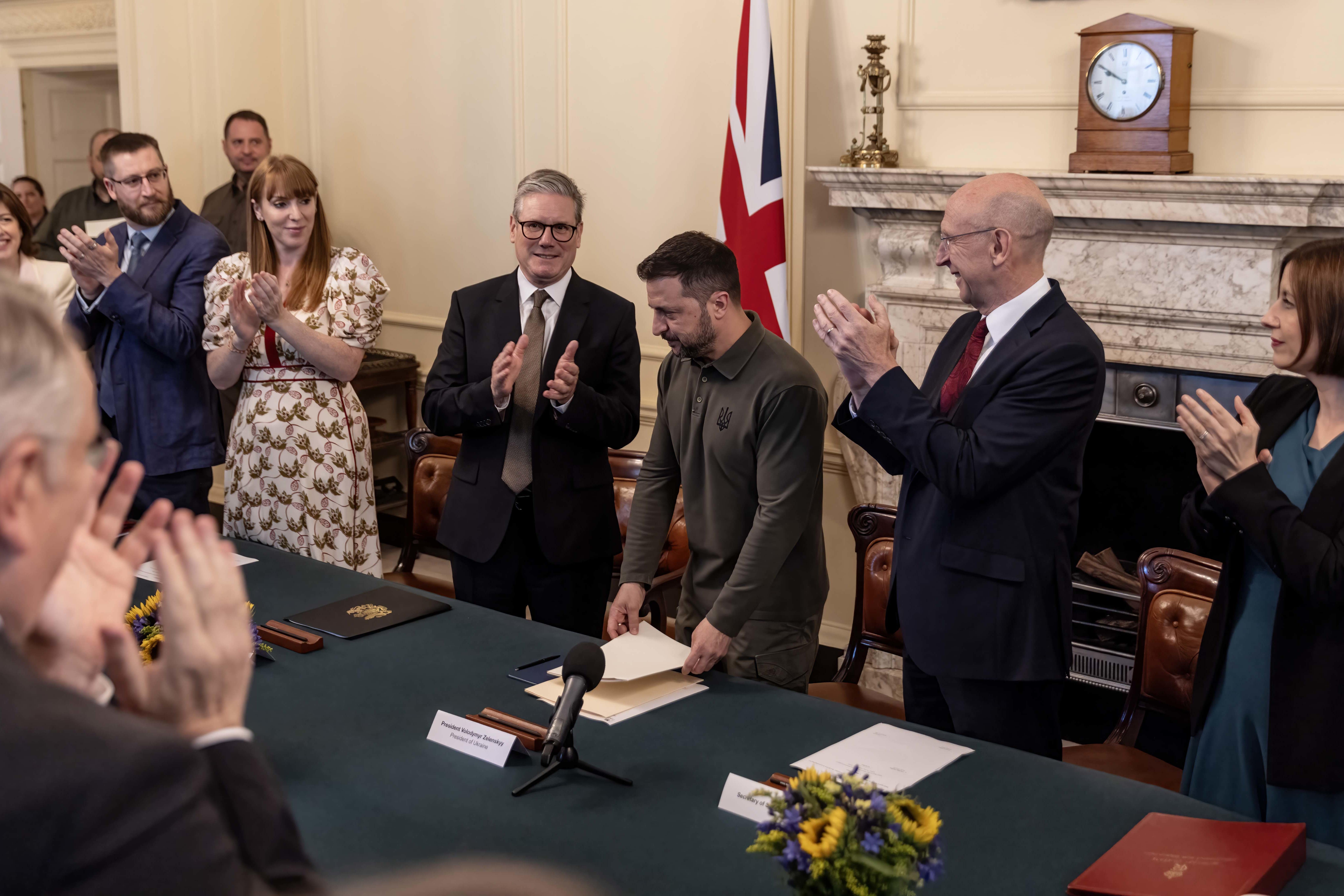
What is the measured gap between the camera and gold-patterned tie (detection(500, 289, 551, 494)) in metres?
2.98

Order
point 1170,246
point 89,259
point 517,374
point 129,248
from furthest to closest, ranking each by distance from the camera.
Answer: point 129,248 < point 1170,246 < point 89,259 < point 517,374

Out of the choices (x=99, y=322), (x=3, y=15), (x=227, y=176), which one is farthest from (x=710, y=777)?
(x=3, y=15)

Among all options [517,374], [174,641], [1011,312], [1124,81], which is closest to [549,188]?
[517,374]

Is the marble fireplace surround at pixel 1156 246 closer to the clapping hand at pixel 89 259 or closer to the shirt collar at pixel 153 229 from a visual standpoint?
the shirt collar at pixel 153 229

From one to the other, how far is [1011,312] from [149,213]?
8.80 feet

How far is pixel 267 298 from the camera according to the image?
3.21 m

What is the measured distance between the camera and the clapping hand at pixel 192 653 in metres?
0.95

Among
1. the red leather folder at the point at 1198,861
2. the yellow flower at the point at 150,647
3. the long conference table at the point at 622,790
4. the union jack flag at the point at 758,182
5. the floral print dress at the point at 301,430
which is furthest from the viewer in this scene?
the union jack flag at the point at 758,182

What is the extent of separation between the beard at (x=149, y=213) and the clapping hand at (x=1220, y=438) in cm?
302

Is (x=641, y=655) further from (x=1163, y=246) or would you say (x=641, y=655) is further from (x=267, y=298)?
(x=1163, y=246)

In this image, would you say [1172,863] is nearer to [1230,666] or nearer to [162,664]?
[1230,666]

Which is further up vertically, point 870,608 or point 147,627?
point 147,627

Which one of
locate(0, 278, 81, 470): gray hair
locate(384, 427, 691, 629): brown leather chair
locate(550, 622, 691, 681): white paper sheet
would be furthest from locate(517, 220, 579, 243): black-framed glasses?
locate(0, 278, 81, 470): gray hair

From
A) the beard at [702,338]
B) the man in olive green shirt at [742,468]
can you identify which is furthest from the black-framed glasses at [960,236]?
the beard at [702,338]
